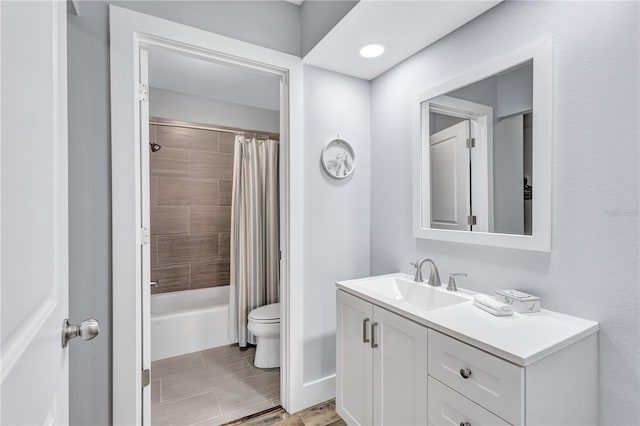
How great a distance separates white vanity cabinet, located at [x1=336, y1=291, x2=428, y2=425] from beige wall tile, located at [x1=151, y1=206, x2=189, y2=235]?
2.15 m

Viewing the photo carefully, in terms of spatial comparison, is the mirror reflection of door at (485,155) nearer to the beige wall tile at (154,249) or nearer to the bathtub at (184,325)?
the bathtub at (184,325)

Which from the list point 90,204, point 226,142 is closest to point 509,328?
point 90,204

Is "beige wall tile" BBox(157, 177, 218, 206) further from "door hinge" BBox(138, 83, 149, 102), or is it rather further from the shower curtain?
"door hinge" BBox(138, 83, 149, 102)

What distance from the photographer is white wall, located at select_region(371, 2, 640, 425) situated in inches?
39.9

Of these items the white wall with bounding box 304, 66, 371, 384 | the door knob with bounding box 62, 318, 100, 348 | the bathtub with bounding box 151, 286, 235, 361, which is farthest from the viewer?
the bathtub with bounding box 151, 286, 235, 361

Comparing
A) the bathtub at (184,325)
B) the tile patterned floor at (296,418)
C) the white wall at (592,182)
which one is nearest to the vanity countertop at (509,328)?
the white wall at (592,182)

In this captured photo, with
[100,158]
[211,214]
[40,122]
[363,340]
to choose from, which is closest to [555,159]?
[363,340]

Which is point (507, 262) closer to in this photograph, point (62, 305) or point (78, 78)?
point (62, 305)

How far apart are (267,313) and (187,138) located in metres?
1.95

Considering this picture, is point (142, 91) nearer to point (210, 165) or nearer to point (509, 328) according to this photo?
point (210, 165)

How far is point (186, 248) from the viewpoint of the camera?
10.5 ft

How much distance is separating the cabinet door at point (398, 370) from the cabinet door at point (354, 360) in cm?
5

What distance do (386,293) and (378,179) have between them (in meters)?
0.81

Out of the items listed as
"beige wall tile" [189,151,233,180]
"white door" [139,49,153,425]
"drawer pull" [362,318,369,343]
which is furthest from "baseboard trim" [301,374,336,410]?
"beige wall tile" [189,151,233,180]
